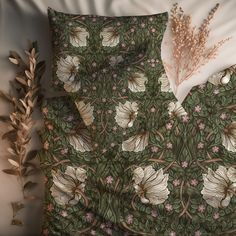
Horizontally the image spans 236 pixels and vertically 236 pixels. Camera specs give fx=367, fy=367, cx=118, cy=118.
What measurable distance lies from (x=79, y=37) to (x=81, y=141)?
41cm

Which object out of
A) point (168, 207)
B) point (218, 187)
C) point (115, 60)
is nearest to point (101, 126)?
point (115, 60)

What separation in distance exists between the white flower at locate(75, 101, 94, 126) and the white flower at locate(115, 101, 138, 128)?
97 mm

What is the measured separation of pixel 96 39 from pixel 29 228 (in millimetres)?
845

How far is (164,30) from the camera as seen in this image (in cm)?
150

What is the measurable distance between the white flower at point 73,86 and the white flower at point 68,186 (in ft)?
0.96

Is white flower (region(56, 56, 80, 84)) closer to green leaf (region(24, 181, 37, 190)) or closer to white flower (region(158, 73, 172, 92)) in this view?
white flower (region(158, 73, 172, 92))

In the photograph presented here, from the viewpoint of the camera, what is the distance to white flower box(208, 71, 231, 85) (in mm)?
1514

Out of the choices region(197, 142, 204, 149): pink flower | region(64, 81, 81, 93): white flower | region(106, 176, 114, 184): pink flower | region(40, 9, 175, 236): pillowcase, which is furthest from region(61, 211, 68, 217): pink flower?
region(197, 142, 204, 149): pink flower

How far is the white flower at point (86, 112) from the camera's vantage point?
1.37m

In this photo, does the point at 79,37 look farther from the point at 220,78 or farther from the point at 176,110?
the point at 220,78

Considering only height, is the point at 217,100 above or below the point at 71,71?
below

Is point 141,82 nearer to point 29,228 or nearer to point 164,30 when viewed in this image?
point 164,30

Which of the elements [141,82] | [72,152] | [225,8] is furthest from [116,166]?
[225,8]

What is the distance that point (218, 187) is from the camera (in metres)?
1.39
